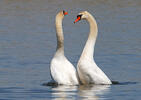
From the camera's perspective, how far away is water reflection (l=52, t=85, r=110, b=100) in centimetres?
1187

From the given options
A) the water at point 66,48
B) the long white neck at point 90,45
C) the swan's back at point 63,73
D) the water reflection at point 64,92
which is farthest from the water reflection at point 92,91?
the long white neck at point 90,45

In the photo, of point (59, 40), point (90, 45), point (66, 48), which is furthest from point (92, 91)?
point (66, 48)

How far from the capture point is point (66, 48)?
1912 cm

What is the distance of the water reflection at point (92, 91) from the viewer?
11898 millimetres

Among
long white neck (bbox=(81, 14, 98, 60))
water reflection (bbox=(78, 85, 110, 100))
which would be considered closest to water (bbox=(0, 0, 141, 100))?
water reflection (bbox=(78, 85, 110, 100))

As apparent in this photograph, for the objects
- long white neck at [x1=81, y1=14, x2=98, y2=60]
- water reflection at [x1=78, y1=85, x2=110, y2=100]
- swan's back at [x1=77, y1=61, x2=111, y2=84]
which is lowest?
water reflection at [x1=78, y1=85, x2=110, y2=100]

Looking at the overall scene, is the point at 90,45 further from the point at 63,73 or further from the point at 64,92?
the point at 64,92

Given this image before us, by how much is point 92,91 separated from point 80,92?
29cm

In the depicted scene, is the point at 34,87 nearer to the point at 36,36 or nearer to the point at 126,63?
the point at 126,63

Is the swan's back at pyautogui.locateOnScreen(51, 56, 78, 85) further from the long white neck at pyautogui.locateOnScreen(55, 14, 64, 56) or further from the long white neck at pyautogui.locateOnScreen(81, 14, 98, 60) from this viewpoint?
the long white neck at pyautogui.locateOnScreen(81, 14, 98, 60)

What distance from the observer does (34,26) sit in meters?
25.4

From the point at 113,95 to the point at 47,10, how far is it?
68.1ft

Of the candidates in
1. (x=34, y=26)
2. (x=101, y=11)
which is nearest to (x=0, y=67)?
(x=34, y=26)

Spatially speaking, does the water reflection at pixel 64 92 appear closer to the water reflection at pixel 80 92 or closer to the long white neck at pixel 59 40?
the water reflection at pixel 80 92
